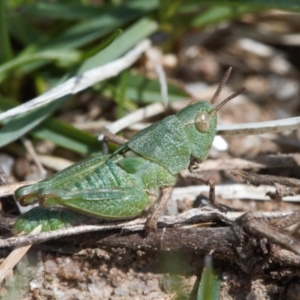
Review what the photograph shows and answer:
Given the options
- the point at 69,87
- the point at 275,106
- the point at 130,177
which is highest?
the point at 69,87

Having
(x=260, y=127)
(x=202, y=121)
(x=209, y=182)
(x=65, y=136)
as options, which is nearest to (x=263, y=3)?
(x=260, y=127)

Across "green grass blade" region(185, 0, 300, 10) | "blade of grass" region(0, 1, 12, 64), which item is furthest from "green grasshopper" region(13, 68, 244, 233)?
"blade of grass" region(0, 1, 12, 64)

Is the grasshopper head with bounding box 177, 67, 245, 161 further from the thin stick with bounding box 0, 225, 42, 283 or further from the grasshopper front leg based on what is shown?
the thin stick with bounding box 0, 225, 42, 283

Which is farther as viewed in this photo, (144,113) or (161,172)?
(144,113)

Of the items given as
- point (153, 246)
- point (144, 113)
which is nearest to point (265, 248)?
point (153, 246)

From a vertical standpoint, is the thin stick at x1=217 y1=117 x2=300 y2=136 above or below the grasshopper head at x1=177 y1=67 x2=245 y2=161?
below

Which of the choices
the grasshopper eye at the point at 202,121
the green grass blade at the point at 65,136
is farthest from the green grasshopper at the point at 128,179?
the green grass blade at the point at 65,136

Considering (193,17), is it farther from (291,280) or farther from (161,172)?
(291,280)

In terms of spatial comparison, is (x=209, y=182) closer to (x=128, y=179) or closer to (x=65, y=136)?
(x=128, y=179)
